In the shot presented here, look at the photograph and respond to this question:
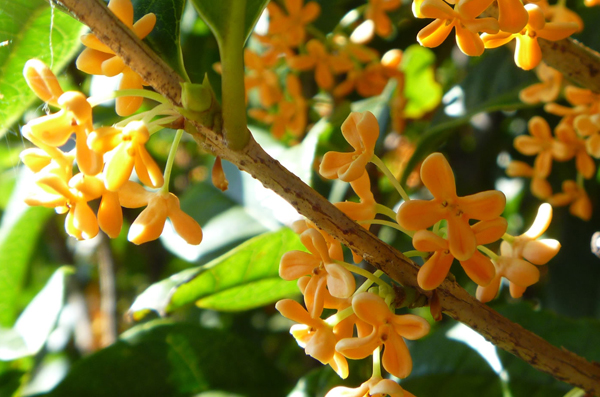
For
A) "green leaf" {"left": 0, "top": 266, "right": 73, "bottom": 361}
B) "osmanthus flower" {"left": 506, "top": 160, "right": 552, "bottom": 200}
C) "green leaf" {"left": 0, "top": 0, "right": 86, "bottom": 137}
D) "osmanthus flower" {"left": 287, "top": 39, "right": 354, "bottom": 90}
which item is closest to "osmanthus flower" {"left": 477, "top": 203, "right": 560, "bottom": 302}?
"osmanthus flower" {"left": 506, "top": 160, "right": 552, "bottom": 200}

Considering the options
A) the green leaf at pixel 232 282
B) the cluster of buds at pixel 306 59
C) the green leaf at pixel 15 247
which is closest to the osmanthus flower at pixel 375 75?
the cluster of buds at pixel 306 59

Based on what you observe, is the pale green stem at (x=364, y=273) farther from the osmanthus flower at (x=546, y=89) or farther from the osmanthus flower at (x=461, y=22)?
the osmanthus flower at (x=546, y=89)

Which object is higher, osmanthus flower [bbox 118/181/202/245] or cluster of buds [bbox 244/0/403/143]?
osmanthus flower [bbox 118/181/202/245]

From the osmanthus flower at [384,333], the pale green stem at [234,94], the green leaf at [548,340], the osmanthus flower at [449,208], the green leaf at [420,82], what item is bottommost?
the green leaf at [548,340]

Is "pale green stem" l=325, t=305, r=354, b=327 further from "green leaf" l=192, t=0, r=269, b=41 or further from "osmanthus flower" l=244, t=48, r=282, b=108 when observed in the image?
"osmanthus flower" l=244, t=48, r=282, b=108

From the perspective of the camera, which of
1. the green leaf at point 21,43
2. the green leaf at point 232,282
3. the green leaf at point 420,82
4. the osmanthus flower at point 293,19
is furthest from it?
the green leaf at point 420,82

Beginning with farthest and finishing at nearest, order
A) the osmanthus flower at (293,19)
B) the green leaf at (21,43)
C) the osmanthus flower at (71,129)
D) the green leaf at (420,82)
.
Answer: the green leaf at (420,82)
the osmanthus flower at (293,19)
the green leaf at (21,43)
the osmanthus flower at (71,129)
